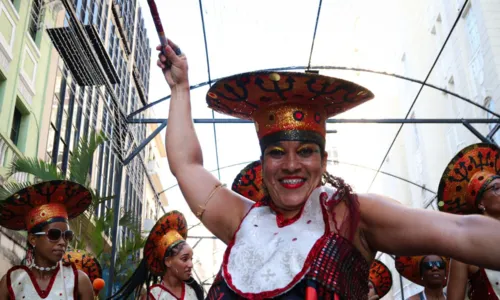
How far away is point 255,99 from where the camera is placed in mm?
1997

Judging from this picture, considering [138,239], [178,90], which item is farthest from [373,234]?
[138,239]

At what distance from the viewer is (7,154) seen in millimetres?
9906

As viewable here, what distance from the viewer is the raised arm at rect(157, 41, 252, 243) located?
208 cm

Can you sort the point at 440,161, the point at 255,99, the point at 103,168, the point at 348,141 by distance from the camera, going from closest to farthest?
1. the point at 255,99
2. the point at 440,161
3. the point at 103,168
4. the point at 348,141

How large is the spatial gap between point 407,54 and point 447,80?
5881 mm

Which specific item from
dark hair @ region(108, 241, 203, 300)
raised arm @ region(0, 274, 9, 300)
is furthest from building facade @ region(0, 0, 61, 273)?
raised arm @ region(0, 274, 9, 300)

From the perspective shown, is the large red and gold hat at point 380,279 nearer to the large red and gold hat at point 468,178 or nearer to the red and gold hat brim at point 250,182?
the large red and gold hat at point 468,178

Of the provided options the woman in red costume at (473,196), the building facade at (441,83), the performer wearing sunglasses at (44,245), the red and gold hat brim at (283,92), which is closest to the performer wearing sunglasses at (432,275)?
the woman in red costume at (473,196)

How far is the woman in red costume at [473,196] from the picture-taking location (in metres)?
3.74

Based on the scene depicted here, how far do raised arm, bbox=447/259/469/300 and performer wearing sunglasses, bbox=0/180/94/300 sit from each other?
2.90 metres

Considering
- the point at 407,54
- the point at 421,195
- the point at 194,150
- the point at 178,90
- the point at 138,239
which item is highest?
the point at 407,54

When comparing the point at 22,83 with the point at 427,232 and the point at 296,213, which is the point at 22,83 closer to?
the point at 296,213

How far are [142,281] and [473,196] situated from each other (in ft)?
8.99

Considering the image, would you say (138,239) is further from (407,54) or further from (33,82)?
(407,54)
